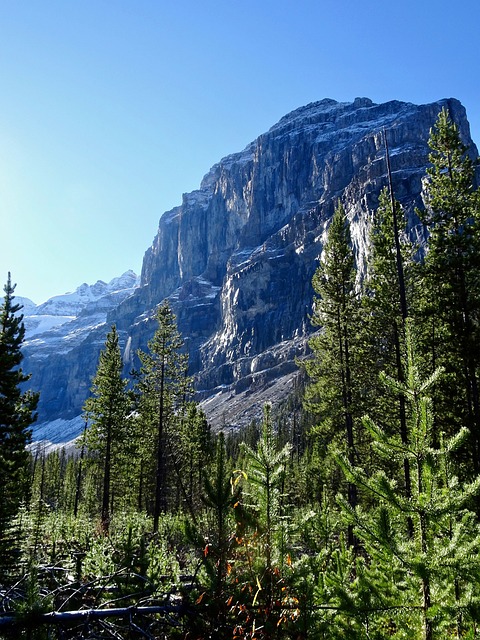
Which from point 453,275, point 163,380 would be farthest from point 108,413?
point 453,275

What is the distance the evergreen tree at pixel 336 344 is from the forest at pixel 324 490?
10 centimetres

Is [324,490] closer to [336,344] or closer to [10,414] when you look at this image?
[336,344]

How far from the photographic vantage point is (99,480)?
171 feet

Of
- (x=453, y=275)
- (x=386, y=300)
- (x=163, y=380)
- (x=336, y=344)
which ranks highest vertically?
(x=453, y=275)

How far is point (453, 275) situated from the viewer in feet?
55.5

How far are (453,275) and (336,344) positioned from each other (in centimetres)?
640

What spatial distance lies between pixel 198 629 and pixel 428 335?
1643 centimetres

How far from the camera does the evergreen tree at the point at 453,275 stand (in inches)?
637

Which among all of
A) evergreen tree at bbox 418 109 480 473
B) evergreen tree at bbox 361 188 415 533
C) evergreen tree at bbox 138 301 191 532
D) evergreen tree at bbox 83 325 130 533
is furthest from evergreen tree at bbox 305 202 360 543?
evergreen tree at bbox 83 325 130 533

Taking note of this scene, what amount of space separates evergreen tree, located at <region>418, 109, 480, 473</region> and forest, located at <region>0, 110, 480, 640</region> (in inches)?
3.2

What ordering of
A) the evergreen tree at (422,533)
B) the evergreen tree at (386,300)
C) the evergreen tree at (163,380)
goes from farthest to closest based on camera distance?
the evergreen tree at (163,380) → the evergreen tree at (386,300) → the evergreen tree at (422,533)

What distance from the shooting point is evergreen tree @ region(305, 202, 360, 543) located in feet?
66.3

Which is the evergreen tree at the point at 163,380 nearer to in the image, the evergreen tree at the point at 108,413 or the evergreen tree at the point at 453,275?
the evergreen tree at the point at 108,413

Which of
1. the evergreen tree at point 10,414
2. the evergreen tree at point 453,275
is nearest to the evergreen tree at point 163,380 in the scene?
the evergreen tree at point 10,414
